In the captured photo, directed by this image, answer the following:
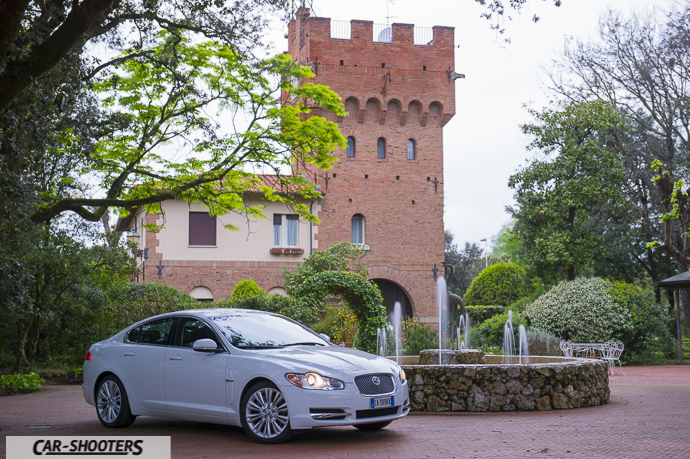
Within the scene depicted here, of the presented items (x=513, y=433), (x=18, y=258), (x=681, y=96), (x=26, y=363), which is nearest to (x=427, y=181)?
(x=681, y=96)

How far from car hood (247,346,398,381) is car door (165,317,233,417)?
547 millimetres

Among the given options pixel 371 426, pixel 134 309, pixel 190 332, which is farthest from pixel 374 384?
pixel 134 309

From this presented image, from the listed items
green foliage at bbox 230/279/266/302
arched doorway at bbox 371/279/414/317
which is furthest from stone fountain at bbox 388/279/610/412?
arched doorway at bbox 371/279/414/317

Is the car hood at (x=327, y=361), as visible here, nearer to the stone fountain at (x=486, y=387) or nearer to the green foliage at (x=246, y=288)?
the stone fountain at (x=486, y=387)

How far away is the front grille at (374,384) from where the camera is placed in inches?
307

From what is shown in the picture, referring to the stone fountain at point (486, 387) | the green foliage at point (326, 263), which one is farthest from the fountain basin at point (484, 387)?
the green foliage at point (326, 263)

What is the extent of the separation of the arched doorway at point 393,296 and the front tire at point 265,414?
92.4ft

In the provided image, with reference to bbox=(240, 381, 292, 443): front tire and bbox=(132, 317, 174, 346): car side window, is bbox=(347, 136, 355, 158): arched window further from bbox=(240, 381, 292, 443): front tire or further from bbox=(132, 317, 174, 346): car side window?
bbox=(240, 381, 292, 443): front tire

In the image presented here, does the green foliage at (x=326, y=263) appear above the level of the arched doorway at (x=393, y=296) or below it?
above

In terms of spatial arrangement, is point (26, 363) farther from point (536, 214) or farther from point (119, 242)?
point (536, 214)

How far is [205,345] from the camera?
27.1 feet

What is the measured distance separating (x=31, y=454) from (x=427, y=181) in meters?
30.8

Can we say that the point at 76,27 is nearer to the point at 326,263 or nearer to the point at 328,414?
the point at 328,414

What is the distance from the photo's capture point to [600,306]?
25734 mm
